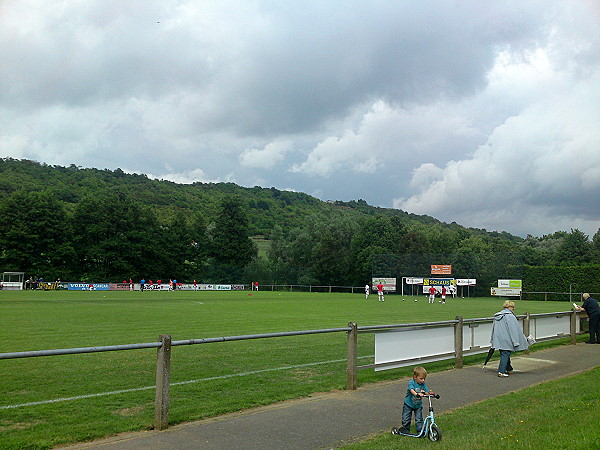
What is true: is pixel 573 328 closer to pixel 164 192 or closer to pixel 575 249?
pixel 575 249

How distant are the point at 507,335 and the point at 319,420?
570 cm

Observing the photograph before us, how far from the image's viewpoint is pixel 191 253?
90.0 metres

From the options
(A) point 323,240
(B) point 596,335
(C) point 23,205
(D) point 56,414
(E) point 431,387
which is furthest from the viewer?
(A) point 323,240

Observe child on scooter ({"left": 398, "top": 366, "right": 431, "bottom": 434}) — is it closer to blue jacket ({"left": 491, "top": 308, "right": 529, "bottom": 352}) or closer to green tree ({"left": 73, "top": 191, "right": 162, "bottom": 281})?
blue jacket ({"left": 491, "top": 308, "right": 529, "bottom": 352})

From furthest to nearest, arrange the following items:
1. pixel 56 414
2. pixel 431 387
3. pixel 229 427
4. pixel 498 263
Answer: pixel 498 263, pixel 431 387, pixel 56 414, pixel 229 427

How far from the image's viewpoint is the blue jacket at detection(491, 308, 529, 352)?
1099cm

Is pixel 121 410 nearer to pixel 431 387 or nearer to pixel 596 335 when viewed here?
pixel 431 387

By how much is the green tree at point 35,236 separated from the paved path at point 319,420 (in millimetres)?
76102

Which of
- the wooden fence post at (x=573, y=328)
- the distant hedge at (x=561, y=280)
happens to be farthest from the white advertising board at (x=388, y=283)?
the wooden fence post at (x=573, y=328)

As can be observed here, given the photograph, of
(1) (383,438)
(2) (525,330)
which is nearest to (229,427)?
(1) (383,438)

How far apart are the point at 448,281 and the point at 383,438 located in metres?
59.7

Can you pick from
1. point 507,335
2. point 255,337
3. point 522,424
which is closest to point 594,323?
point 507,335

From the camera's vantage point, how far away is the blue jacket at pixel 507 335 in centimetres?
1099

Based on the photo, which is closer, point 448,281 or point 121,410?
point 121,410
